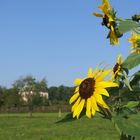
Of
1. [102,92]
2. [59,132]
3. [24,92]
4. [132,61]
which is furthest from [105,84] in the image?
[24,92]

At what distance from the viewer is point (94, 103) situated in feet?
3.73

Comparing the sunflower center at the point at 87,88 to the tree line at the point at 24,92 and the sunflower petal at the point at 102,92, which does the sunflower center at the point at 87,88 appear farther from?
the tree line at the point at 24,92

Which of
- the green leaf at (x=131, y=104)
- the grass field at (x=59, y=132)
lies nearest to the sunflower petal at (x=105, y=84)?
the green leaf at (x=131, y=104)

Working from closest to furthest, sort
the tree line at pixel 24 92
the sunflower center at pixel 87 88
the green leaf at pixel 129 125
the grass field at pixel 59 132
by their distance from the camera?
1. the green leaf at pixel 129 125
2. the sunflower center at pixel 87 88
3. the grass field at pixel 59 132
4. the tree line at pixel 24 92

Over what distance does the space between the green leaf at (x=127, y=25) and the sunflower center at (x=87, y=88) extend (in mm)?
139

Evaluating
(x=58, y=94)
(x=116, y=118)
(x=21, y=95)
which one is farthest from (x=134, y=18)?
(x=58, y=94)

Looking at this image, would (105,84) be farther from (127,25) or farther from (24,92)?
(24,92)

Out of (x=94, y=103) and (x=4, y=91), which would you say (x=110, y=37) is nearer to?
(x=94, y=103)

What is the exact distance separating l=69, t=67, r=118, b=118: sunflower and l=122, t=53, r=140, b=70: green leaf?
6 cm

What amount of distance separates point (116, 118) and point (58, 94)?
8973 centimetres

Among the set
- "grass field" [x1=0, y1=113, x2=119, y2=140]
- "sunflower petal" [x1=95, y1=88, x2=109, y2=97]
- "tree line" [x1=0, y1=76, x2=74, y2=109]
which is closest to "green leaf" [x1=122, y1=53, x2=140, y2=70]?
"sunflower petal" [x1=95, y1=88, x2=109, y2=97]

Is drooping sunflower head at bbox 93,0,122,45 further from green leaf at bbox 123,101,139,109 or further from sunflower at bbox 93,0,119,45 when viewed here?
green leaf at bbox 123,101,139,109

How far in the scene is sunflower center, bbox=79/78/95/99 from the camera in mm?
1213

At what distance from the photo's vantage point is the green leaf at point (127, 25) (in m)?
1.22
